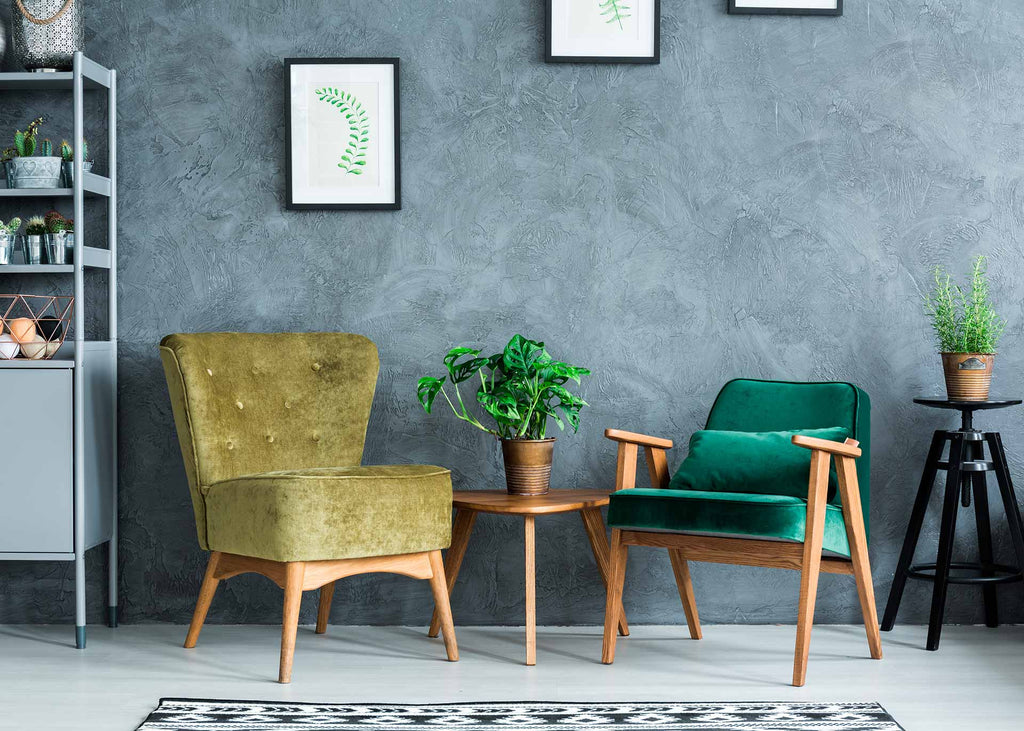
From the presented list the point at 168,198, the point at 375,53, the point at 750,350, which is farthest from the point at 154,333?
the point at 750,350

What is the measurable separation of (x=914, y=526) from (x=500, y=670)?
133 cm

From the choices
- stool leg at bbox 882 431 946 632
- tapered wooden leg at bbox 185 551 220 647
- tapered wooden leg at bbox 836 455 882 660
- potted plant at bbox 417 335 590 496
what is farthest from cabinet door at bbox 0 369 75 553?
stool leg at bbox 882 431 946 632

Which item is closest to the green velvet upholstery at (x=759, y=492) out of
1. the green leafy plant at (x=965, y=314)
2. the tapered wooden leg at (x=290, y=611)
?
the green leafy plant at (x=965, y=314)

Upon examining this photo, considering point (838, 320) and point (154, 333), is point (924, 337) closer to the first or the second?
point (838, 320)

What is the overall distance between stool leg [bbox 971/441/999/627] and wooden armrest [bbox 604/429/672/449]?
3.00 ft

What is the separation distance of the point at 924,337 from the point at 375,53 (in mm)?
1960

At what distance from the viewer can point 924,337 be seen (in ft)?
10.8

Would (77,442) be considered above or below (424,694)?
above

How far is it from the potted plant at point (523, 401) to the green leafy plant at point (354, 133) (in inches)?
28.1

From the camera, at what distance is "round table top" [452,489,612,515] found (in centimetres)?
278

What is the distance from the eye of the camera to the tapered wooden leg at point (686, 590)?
3038mm

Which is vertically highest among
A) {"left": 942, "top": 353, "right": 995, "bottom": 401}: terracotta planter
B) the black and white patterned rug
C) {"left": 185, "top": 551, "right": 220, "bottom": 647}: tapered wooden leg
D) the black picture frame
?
the black picture frame

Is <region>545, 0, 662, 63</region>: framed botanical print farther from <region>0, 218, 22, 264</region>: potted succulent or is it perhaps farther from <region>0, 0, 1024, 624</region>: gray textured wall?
<region>0, 218, 22, 264</region>: potted succulent

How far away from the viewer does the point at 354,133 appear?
10.8 feet
